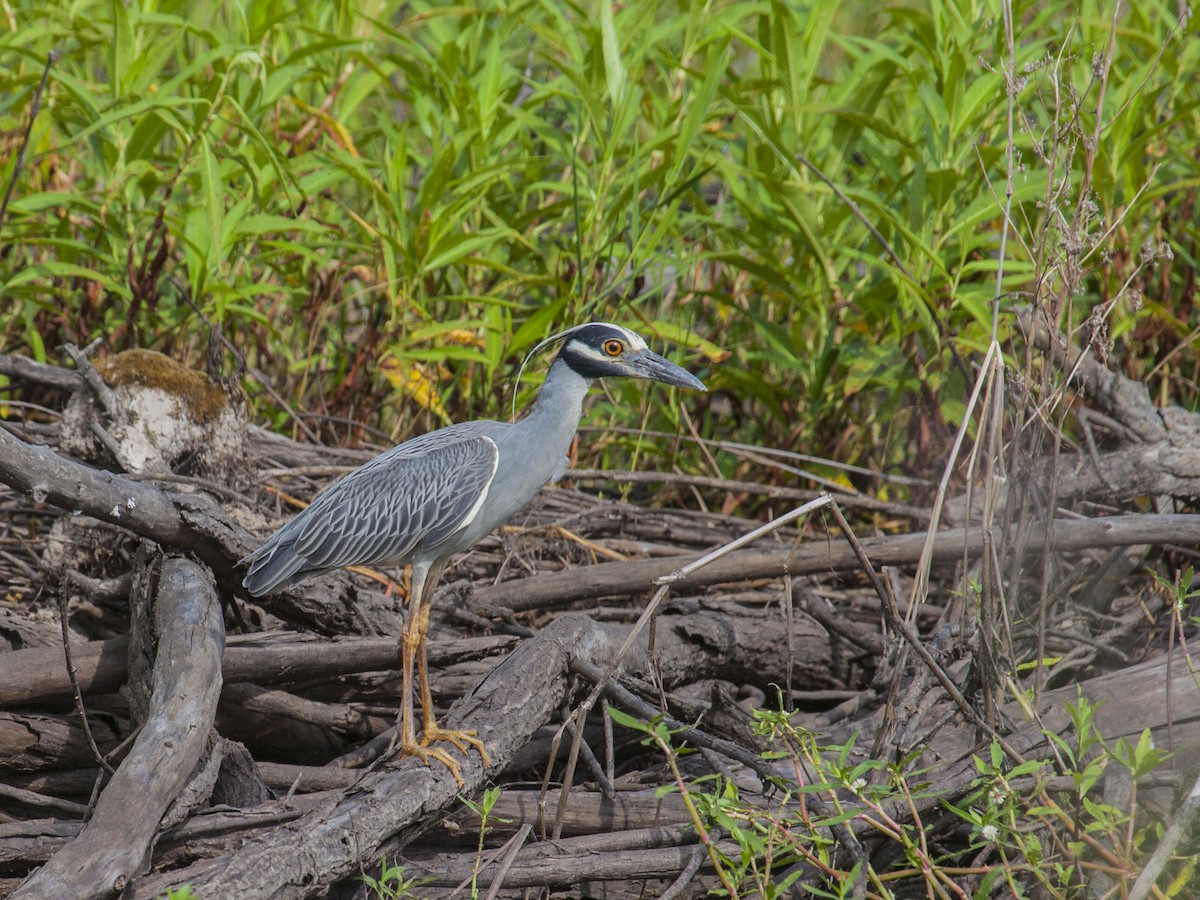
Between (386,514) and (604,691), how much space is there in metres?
0.93

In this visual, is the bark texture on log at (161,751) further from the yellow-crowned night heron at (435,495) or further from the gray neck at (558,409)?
the gray neck at (558,409)

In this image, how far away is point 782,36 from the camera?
16.8 ft

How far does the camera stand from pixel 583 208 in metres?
5.41

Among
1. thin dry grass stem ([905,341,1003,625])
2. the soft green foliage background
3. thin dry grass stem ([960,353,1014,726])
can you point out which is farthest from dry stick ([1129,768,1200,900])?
the soft green foliage background

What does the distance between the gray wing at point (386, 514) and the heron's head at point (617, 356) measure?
1.47 ft

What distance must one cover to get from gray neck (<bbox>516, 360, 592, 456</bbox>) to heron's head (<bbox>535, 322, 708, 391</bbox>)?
0.06 m

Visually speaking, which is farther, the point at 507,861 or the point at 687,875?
the point at 687,875

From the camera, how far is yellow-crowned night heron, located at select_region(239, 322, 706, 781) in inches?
141

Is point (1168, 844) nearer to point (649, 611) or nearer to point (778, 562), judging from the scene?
point (649, 611)

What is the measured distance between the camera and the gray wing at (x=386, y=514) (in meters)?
3.55

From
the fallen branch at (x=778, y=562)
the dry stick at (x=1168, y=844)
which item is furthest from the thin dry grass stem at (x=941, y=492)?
the fallen branch at (x=778, y=562)

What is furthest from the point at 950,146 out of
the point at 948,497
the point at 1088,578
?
the point at 1088,578

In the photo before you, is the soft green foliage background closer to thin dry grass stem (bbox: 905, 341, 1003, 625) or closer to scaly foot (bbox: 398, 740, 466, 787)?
thin dry grass stem (bbox: 905, 341, 1003, 625)

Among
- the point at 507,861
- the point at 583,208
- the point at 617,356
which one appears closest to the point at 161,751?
the point at 507,861
